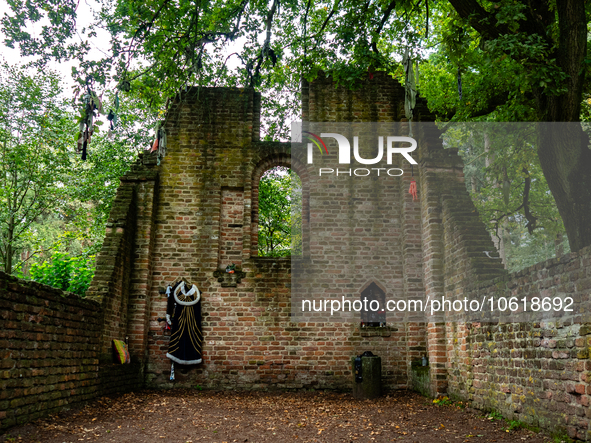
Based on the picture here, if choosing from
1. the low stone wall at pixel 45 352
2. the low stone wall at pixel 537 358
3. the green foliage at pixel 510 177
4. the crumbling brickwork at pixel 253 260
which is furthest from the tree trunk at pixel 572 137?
the low stone wall at pixel 45 352

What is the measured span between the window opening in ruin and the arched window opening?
8251 mm

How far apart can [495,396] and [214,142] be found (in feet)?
24.3

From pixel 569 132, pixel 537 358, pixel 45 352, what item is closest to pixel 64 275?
pixel 45 352

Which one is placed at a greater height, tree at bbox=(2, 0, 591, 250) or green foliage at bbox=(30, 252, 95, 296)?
tree at bbox=(2, 0, 591, 250)

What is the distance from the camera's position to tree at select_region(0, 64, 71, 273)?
574 inches

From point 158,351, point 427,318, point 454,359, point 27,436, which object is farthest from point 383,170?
point 27,436

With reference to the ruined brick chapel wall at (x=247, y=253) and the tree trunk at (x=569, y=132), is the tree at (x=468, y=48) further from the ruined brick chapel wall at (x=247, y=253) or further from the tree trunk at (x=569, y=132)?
the ruined brick chapel wall at (x=247, y=253)

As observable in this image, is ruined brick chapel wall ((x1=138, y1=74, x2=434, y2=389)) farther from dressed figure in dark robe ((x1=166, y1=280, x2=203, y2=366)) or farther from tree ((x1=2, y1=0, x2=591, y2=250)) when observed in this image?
tree ((x1=2, y1=0, x2=591, y2=250))

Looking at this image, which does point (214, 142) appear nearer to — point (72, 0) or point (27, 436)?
point (72, 0)

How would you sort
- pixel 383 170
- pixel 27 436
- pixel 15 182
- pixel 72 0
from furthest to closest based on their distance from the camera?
pixel 15 182 < pixel 383 170 < pixel 72 0 < pixel 27 436

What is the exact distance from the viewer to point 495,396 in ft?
19.1

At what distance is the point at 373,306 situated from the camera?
30.6ft

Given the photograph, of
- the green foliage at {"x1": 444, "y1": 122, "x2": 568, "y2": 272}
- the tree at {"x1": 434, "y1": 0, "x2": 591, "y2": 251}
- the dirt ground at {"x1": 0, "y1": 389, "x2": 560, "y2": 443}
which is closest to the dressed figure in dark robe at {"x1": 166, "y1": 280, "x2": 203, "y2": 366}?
the dirt ground at {"x1": 0, "y1": 389, "x2": 560, "y2": 443}

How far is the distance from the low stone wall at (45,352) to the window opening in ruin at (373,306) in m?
5.00
